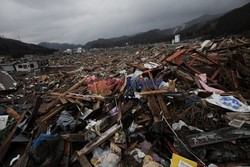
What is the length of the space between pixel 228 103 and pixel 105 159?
326 cm

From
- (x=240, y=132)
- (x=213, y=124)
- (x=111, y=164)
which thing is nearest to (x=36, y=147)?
(x=111, y=164)

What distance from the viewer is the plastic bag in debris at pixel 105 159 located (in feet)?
11.3

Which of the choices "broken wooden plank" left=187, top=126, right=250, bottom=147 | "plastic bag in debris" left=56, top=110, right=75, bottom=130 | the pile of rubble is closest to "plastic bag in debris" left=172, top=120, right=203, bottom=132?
the pile of rubble

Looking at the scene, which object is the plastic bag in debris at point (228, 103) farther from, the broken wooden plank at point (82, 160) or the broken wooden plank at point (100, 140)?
the broken wooden plank at point (82, 160)

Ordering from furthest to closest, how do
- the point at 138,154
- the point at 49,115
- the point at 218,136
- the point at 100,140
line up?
Result: 1. the point at 49,115
2. the point at 100,140
3. the point at 138,154
4. the point at 218,136

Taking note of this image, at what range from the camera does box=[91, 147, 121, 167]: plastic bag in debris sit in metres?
3.44

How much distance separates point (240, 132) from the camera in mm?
3344

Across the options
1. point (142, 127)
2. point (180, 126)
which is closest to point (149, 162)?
point (142, 127)

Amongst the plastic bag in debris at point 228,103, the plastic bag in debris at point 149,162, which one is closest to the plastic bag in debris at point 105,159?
the plastic bag in debris at point 149,162

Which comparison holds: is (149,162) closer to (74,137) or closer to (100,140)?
(100,140)

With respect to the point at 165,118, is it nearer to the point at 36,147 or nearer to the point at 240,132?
the point at 240,132

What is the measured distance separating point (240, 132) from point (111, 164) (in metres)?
2.71

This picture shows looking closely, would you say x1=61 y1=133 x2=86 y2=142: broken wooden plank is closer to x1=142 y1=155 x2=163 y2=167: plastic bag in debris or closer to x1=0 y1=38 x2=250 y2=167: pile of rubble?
x1=0 y1=38 x2=250 y2=167: pile of rubble

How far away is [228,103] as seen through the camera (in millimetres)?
4117
